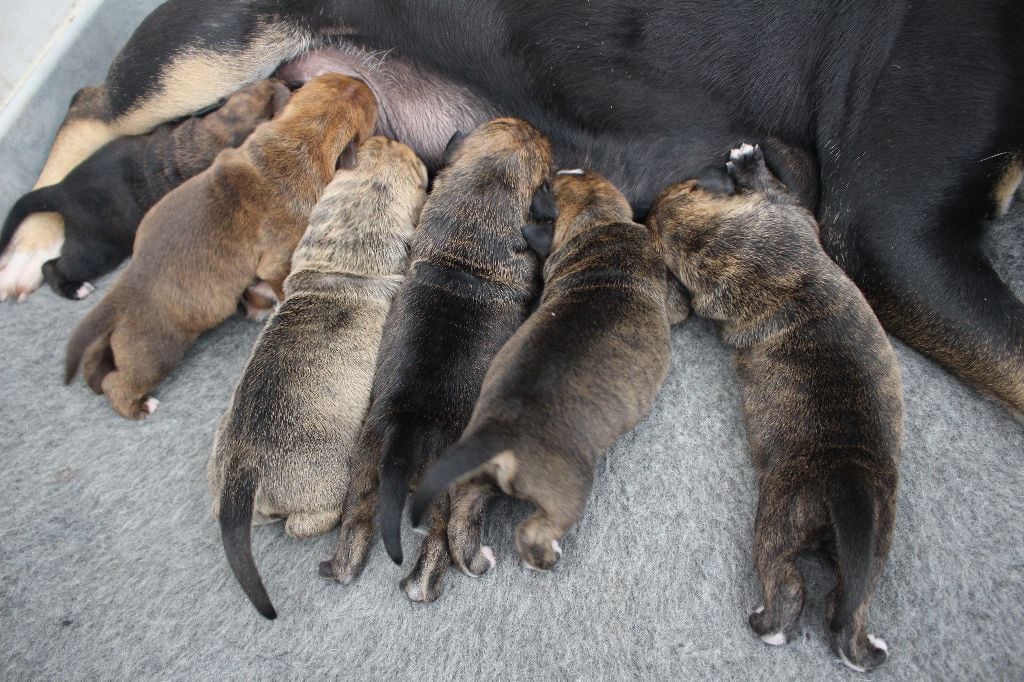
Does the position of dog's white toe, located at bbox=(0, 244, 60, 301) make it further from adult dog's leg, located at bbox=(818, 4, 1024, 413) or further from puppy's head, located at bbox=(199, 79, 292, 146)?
adult dog's leg, located at bbox=(818, 4, 1024, 413)

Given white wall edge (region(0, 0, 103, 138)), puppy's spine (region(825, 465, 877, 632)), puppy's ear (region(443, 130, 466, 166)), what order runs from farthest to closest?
white wall edge (region(0, 0, 103, 138)), puppy's ear (region(443, 130, 466, 166)), puppy's spine (region(825, 465, 877, 632))

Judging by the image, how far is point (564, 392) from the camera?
1312 millimetres

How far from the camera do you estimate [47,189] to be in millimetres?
1975

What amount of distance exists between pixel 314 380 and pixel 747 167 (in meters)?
1.13

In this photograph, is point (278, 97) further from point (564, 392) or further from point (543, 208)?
point (564, 392)

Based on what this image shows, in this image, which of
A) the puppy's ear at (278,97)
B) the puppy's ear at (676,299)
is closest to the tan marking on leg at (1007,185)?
the puppy's ear at (676,299)

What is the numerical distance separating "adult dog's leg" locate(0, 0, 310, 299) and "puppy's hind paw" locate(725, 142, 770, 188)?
1.24m

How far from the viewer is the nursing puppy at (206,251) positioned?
1682 millimetres

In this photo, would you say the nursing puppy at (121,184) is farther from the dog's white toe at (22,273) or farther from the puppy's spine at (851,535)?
the puppy's spine at (851,535)

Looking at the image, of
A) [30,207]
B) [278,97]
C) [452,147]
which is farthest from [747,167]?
[30,207]

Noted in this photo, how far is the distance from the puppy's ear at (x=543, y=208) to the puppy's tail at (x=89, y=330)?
1.00 meters

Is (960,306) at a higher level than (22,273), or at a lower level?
lower

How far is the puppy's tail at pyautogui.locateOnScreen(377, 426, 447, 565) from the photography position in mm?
1237

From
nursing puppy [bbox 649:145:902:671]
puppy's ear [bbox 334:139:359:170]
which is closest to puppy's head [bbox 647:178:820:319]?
nursing puppy [bbox 649:145:902:671]
